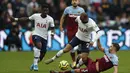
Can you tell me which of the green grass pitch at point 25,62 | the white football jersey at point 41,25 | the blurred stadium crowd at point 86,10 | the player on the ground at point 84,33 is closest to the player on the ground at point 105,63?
the player on the ground at point 84,33

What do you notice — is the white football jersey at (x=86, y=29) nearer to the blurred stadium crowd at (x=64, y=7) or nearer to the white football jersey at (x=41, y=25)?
the white football jersey at (x=41, y=25)

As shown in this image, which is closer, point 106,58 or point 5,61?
point 106,58

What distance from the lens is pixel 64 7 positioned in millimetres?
29500

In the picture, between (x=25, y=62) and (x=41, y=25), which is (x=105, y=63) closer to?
(x=41, y=25)

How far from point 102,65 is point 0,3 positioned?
1433 centimetres

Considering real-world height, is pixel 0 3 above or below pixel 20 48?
above

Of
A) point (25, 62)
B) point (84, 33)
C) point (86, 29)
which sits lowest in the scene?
point (25, 62)

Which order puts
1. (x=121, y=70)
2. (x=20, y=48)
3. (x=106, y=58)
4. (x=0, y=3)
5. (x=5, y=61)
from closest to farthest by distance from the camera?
(x=106, y=58), (x=121, y=70), (x=5, y=61), (x=20, y=48), (x=0, y=3)

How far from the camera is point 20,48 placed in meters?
27.6

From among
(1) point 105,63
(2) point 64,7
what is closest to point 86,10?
(2) point 64,7

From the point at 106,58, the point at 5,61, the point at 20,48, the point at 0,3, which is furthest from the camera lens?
the point at 0,3

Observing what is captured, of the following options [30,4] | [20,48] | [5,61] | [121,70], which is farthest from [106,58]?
[30,4]

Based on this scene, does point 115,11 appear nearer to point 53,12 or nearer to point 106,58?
point 53,12

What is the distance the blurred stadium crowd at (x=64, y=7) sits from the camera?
28484mm
